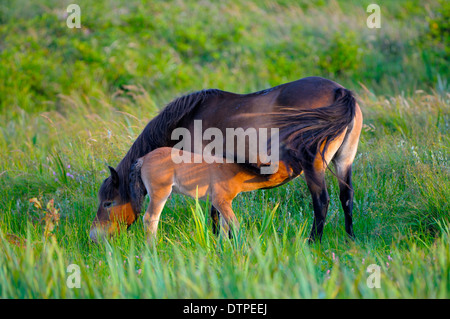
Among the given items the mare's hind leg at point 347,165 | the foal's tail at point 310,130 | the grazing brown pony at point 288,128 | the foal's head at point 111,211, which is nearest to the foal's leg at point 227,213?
the grazing brown pony at point 288,128

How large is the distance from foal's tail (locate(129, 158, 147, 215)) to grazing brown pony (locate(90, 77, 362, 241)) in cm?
3

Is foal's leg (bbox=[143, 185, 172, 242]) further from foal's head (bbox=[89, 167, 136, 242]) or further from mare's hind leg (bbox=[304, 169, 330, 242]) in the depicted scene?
mare's hind leg (bbox=[304, 169, 330, 242])

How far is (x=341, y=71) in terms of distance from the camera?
1084 cm

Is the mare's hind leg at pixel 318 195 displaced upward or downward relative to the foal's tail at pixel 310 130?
downward

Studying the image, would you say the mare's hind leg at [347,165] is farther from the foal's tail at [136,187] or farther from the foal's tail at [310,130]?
the foal's tail at [136,187]

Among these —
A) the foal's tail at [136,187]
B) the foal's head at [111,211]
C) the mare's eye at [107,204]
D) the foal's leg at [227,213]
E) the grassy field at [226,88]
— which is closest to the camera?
the grassy field at [226,88]

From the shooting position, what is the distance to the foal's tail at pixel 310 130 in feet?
13.2

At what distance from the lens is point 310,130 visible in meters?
4.07

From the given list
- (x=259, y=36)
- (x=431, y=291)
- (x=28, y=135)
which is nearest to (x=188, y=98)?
(x=431, y=291)

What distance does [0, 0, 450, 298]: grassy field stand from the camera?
2.94m

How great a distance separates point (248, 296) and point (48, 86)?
30.3 ft

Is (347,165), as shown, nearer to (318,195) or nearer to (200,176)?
(318,195)

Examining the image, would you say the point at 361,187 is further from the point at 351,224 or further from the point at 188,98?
the point at 188,98

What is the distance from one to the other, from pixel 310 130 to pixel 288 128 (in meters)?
0.19
